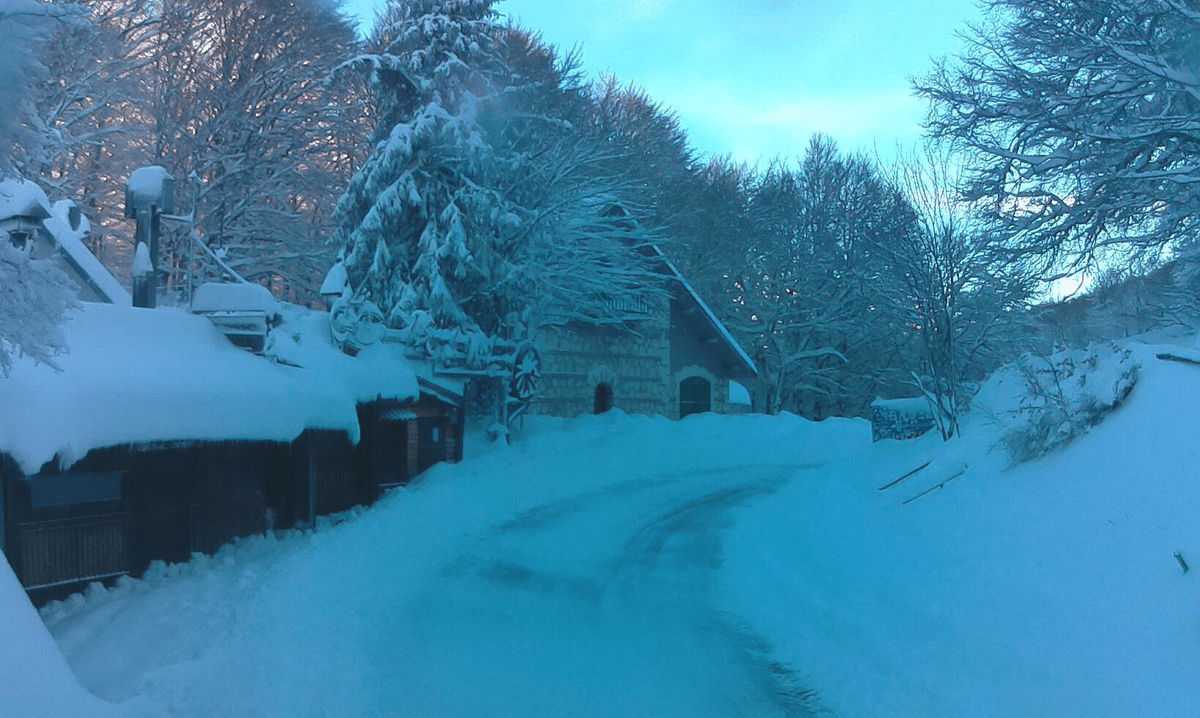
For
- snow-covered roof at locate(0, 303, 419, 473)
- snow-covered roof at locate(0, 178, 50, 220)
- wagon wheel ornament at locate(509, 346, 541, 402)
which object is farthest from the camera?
wagon wheel ornament at locate(509, 346, 541, 402)

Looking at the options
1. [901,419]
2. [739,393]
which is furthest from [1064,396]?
[739,393]

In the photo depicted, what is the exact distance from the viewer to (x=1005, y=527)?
10.3 metres

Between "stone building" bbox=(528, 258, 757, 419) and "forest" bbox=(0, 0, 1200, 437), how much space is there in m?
1.18

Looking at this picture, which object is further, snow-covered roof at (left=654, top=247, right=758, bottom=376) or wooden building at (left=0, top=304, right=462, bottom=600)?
snow-covered roof at (left=654, top=247, right=758, bottom=376)

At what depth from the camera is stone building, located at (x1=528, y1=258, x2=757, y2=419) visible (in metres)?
29.4

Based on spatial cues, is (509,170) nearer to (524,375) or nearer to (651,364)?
(524,375)

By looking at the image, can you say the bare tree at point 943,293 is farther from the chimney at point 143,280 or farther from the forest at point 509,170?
the chimney at point 143,280

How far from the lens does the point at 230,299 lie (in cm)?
1502

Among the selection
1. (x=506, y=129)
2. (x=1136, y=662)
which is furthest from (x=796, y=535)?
(x=506, y=129)

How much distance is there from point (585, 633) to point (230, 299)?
872 cm

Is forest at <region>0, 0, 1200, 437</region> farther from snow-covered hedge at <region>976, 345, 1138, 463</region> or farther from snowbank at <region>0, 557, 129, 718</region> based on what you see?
snowbank at <region>0, 557, 129, 718</region>

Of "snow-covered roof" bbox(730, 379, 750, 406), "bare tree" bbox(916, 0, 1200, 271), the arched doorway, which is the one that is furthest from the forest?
"snow-covered roof" bbox(730, 379, 750, 406)

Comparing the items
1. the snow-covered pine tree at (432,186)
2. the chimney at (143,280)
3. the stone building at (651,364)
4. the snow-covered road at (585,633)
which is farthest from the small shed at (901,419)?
the chimney at (143,280)

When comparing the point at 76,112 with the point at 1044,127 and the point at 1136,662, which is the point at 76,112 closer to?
the point at 1044,127
